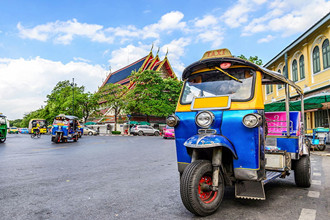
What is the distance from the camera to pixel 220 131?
142 inches

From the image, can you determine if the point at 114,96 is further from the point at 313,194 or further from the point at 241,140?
the point at 241,140

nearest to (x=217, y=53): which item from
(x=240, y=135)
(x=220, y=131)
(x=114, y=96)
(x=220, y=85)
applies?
(x=220, y=85)

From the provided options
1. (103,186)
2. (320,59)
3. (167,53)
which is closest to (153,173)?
(103,186)

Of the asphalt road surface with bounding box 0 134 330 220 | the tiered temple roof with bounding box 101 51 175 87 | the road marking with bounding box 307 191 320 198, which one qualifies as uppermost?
the tiered temple roof with bounding box 101 51 175 87

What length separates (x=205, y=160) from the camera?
11.0ft

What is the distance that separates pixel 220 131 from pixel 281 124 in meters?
2.78

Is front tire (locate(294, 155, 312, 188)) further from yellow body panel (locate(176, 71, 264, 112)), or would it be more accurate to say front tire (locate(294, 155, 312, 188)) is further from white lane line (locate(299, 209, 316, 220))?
yellow body panel (locate(176, 71, 264, 112))

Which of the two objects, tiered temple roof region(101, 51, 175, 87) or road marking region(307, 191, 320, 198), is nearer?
road marking region(307, 191, 320, 198)

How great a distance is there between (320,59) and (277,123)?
14.4m

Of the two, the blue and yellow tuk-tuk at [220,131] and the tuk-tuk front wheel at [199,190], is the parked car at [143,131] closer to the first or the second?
the blue and yellow tuk-tuk at [220,131]

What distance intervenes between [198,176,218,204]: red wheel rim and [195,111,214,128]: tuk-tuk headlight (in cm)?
70

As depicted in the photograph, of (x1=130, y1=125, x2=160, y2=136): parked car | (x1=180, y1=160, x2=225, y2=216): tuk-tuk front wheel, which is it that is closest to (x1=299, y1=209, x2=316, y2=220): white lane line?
(x1=180, y1=160, x2=225, y2=216): tuk-tuk front wheel

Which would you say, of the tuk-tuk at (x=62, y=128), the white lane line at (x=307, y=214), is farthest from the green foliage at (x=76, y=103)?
the white lane line at (x=307, y=214)

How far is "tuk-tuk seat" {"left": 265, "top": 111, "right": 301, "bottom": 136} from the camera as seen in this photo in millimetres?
5262
